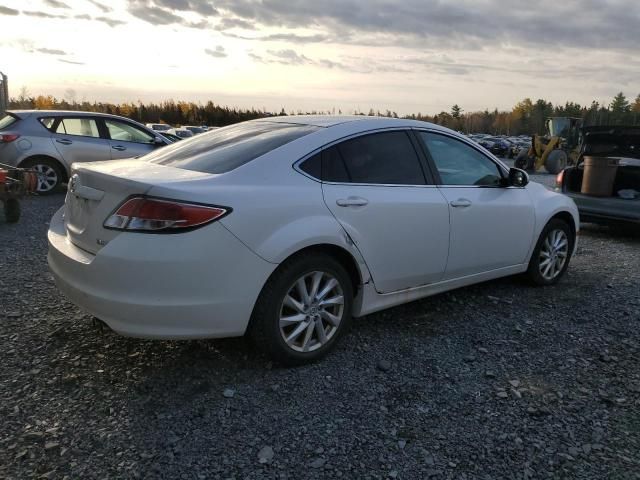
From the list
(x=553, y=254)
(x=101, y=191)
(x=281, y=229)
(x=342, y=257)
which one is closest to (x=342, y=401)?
(x=342, y=257)

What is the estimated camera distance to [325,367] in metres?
3.53

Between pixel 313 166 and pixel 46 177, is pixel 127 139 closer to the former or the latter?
pixel 46 177

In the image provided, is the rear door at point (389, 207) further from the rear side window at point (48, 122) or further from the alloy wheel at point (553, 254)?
the rear side window at point (48, 122)

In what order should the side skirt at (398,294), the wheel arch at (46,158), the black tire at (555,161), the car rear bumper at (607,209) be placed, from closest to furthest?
the side skirt at (398,294) < the car rear bumper at (607,209) < the wheel arch at (46,158) < the black tire at (555,161)

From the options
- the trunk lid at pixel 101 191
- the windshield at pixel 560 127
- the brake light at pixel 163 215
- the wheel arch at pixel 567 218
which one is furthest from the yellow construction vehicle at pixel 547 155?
the brake light at pixel 163 215

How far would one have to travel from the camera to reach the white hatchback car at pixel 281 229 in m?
2.95

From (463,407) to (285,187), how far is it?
160cm

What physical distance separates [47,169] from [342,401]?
8.78m

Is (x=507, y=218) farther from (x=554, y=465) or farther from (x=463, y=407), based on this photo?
(x=554, y=465)

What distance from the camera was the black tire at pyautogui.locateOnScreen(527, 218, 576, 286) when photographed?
17.0 feet

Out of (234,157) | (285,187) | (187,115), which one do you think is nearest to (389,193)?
(285,187)

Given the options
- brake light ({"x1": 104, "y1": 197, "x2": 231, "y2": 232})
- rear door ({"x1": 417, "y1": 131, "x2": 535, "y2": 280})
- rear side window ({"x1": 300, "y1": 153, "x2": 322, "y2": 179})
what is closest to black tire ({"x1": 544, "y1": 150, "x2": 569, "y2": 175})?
rear door ({"x1": 417, "y1": 131, "x2": 535, "y2": 280})

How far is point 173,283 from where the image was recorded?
293cm

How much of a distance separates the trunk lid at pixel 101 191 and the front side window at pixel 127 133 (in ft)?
24.2
